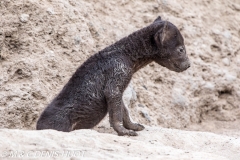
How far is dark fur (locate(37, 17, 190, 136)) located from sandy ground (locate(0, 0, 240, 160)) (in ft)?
1.02

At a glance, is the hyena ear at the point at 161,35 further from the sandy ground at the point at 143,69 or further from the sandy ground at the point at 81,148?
the sandy ground at the point at 81,148

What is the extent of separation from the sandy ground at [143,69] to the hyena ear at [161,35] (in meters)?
1.00

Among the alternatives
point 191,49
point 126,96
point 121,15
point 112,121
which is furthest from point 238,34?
point 112,121

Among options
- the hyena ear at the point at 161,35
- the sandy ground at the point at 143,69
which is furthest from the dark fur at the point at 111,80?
the sandy ground at the point at 143,69

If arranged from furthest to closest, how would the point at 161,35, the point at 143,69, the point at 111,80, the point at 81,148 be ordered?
the point at 143,69
the point at 161,35
the point at 111,80
the point at 81,148

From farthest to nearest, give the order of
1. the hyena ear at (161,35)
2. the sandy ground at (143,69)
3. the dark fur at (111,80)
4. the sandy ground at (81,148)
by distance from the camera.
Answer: the sandy ground at (143,69)
the hyena ear at (161,35)
the dark fur at (111,80)
the sandy ground at (81,148)

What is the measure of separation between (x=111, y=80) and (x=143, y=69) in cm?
216

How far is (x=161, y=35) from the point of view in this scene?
20.9 ft

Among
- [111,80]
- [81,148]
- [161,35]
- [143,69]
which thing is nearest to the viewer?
[81,148]

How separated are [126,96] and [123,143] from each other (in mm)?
2763

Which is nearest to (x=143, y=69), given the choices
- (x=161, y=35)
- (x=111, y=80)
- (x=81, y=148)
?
(x=161, y=35)

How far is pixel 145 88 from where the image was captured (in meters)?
8.11

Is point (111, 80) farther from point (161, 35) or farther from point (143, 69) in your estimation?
point (143, 69)

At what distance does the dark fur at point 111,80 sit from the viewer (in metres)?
6.09
